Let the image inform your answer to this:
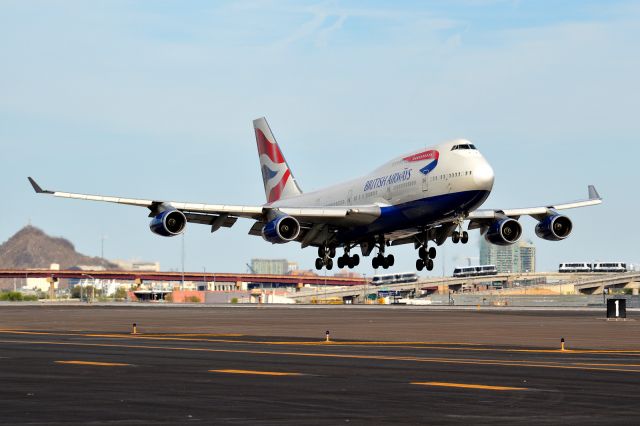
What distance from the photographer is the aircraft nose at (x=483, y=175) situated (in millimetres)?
72188

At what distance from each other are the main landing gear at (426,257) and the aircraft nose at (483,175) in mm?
11760

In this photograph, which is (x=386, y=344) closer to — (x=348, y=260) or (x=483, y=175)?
(x=483, y=175)

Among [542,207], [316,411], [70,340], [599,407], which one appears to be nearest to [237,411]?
[316,411]

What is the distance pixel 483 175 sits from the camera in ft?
238

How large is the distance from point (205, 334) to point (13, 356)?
Result: 19794mm

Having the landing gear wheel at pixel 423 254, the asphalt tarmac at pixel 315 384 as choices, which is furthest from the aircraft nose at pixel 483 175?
the asphalt tarmac at pixel 315 384

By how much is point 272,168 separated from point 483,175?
115 ft

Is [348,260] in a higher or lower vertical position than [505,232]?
lower

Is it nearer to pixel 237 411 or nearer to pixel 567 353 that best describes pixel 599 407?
pixel 237 411

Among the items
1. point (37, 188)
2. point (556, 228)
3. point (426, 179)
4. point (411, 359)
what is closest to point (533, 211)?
point (556, 228)

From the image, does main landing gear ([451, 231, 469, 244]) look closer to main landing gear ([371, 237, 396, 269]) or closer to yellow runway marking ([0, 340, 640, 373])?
main landing gear ([371, 237, 396, 269])

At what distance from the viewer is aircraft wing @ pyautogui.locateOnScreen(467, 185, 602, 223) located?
83812 mm

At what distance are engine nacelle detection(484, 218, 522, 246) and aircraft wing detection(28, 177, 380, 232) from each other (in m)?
10.6

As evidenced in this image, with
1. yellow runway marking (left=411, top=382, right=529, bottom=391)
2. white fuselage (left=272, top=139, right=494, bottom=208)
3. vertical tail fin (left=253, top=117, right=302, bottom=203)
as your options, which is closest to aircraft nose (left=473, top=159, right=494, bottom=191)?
white fuselage (left=272, top=139, right=494, bottom=208)
